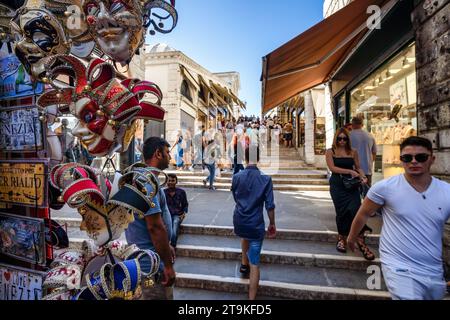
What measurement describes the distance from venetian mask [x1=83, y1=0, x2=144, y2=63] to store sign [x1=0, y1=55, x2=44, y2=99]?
2.13 ft

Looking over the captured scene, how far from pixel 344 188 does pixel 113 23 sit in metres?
3.79

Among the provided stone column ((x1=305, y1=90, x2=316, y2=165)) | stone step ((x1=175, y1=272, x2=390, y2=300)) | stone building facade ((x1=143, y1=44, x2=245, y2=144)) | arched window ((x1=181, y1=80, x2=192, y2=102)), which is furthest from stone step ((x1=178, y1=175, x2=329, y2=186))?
arched window ((x1=181, y1=80, x2=192, y2=102))

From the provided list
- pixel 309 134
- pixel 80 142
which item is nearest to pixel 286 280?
pixel 80 142

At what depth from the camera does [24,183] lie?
1736 millimetres

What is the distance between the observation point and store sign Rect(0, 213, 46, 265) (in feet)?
5.56

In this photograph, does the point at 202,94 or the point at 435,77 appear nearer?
the point at 435,77

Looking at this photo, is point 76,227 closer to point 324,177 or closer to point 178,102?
point 324,177

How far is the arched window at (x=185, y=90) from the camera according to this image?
17.8 metres

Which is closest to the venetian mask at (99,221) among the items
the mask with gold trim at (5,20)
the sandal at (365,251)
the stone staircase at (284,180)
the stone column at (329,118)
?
the mask with gold trim at (5,20)

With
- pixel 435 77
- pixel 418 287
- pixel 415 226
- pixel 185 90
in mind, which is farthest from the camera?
pixel 185 90

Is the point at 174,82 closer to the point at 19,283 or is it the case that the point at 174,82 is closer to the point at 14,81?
the point at 14,81

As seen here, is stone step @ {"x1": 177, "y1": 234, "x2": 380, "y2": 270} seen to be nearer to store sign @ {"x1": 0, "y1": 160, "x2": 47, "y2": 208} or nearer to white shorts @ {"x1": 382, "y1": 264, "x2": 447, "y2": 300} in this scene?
white shorts @ {"x1": 382, "y1": 264, "x2": 447, "y2": 300}

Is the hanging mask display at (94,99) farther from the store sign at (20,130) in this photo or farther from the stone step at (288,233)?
the stone step at (288,233)
